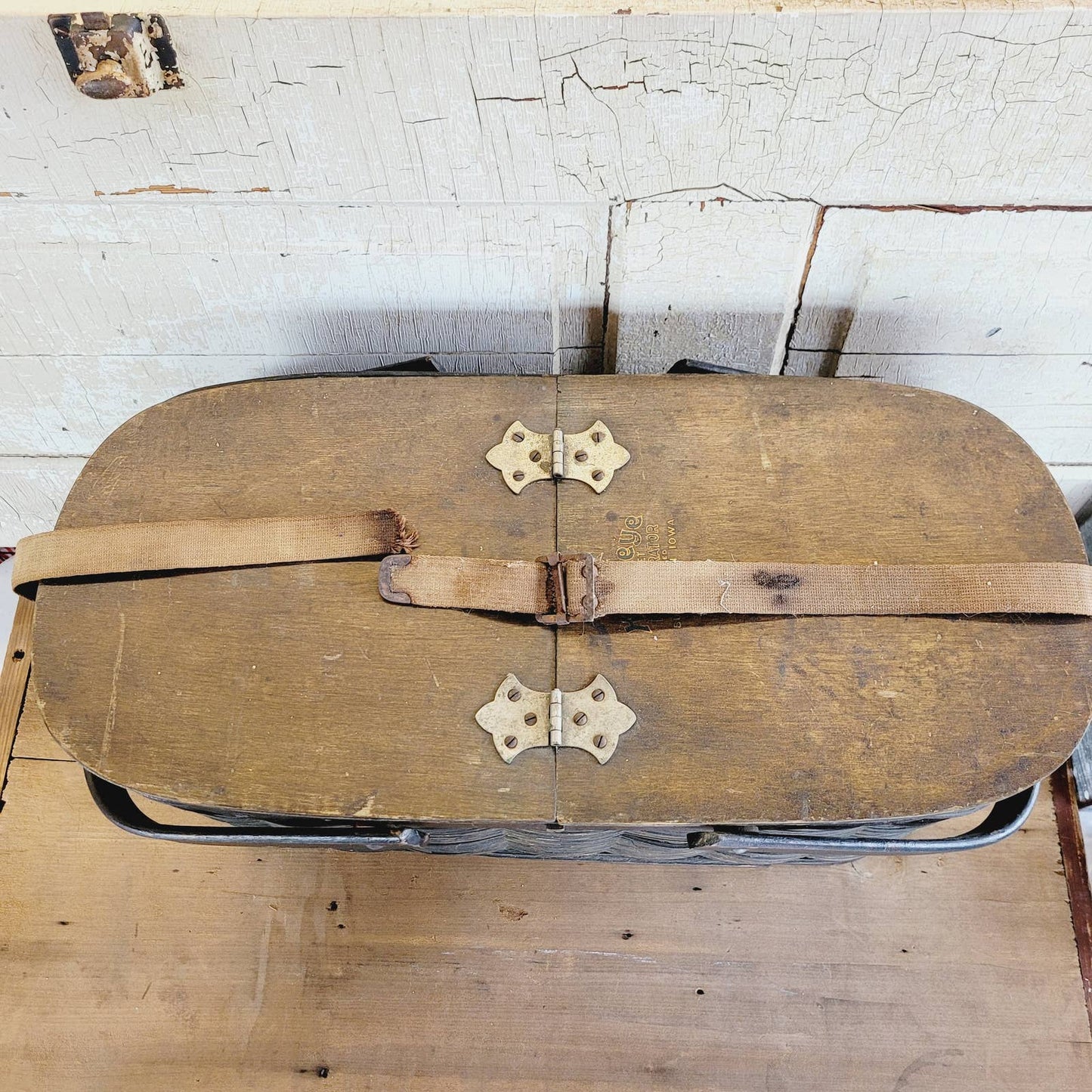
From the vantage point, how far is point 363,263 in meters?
1.04

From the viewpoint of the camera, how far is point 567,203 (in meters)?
0.96

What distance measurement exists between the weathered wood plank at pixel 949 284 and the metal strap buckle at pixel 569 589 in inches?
20.3

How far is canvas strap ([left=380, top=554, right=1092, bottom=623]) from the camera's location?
88 centimetres

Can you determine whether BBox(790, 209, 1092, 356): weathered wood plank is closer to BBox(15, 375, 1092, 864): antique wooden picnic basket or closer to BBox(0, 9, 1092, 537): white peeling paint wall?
BBox(0, 9, 1092, 537): white peeling paint wall

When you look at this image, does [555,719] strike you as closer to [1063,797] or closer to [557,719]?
[557,719]

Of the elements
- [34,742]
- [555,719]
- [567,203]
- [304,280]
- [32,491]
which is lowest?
[34,742]

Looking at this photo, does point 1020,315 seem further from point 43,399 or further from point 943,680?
point 43,399

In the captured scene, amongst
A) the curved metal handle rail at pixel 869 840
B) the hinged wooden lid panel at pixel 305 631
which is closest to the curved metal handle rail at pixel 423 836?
the curved metal handle rail at pixel 869 840

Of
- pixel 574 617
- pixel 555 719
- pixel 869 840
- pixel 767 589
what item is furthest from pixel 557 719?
pixel 869 840

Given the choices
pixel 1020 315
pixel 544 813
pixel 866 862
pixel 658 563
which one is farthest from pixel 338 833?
pixel 1020 315

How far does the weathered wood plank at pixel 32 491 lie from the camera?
1466 millimetres

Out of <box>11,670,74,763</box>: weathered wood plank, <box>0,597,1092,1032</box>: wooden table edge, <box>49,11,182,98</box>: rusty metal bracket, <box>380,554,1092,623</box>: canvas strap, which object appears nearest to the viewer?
<box>49,11,182,98</box>: rusty metal bracket

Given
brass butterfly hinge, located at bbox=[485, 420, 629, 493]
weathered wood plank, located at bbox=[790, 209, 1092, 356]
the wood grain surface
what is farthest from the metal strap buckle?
the wood grain surface

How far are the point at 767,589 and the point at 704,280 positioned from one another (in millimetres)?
432
